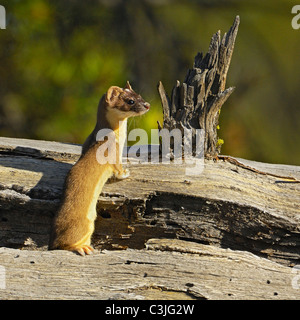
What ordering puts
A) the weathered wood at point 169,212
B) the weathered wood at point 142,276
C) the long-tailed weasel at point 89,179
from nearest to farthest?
1. the weathered wood at point 142,276
2. the long-tailed weasel at point 89,179
3. the weathered wood at point 169,212

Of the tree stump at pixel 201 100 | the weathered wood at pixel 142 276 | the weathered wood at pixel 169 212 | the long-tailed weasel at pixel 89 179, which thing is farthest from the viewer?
the tree stump at pixel 201 100

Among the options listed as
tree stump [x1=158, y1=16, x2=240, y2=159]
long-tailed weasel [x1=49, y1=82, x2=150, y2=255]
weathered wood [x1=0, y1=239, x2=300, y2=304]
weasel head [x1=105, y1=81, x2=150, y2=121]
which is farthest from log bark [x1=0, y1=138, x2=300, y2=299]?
weasel head [x1=105, y1=81, x2=150, y2=121]

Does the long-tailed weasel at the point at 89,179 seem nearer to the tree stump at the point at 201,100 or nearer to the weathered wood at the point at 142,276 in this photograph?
the weathered wood at the point at 142,276

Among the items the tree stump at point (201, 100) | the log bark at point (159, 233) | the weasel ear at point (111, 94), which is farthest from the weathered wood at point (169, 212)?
the weasel ear at point (111, 94)

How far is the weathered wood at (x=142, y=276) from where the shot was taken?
345 cm

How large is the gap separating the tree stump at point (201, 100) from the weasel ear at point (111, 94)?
0.36 meters

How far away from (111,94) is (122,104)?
115 millimetres

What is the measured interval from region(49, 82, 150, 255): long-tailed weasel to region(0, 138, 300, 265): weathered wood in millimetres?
173

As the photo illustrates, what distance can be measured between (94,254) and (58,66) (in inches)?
112

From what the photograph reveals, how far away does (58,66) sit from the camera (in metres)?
5.94

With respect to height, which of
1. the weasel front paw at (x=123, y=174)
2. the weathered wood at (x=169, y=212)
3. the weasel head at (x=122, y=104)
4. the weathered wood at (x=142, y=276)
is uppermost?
the weasel head at (x=122, y=104)

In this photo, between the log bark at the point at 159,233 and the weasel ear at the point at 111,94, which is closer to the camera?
the log bark at the point at 159,233

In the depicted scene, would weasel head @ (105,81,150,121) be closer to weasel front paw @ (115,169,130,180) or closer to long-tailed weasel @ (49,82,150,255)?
long-tailed weasel @ (49,82,150,255)

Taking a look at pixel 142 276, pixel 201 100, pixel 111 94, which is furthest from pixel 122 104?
pixel 142 276
